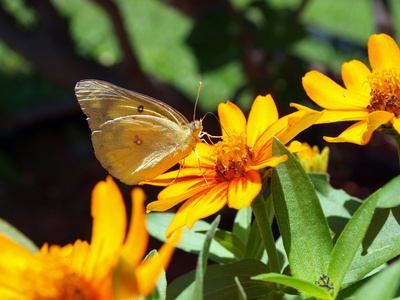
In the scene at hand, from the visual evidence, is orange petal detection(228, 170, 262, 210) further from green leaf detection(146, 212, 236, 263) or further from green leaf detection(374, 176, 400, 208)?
green leaf detection(374, 176, 400, 208)

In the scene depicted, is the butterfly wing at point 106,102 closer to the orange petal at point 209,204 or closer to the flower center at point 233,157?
the flower center at point 233,157

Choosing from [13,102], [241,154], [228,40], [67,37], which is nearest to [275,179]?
[241,154]

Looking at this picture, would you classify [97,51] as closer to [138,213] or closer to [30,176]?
[30,176]

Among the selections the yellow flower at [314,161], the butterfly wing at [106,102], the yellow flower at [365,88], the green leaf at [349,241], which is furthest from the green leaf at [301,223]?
the butterfly wing at [106,102]

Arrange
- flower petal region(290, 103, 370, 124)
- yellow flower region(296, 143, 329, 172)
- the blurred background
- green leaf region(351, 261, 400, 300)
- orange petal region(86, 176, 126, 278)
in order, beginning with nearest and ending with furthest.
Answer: green leaf region(351, 261, 400, 300) → orange petal region(86, 176, 126, 278) → flower petal region(290, 103, 370, 124) → yellow flower region(296, 143, 329, 172) → the blurred background

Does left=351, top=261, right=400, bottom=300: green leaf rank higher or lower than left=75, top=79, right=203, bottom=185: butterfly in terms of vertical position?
higher

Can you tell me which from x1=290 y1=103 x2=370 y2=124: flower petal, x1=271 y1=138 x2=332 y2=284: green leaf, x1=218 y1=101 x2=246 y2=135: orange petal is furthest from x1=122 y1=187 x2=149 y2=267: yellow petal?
x1=218 y1=101 x2=246 y2=135: orange petal

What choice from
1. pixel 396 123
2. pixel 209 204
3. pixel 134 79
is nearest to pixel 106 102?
pixel 209 204
